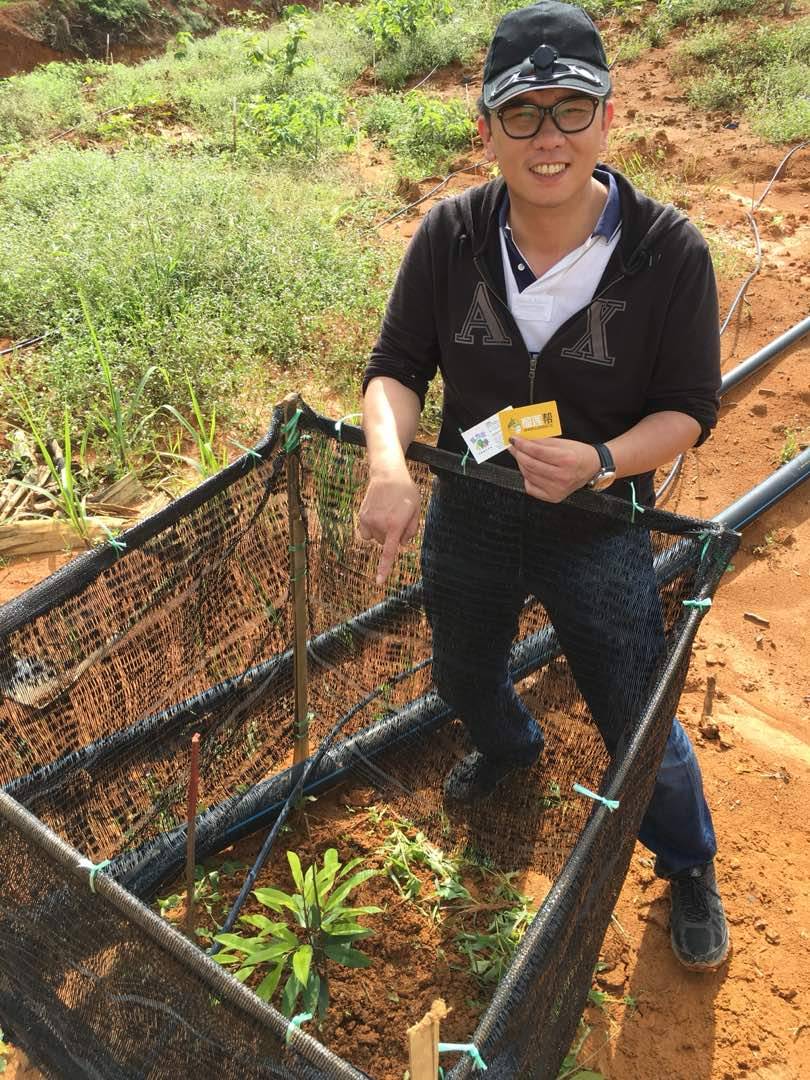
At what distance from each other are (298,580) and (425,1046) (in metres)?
1.29

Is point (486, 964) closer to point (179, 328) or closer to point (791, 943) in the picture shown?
point (791, 943)

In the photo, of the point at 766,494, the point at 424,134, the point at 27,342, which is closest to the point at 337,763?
the point at 766,494

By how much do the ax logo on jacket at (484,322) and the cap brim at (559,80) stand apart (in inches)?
12.3

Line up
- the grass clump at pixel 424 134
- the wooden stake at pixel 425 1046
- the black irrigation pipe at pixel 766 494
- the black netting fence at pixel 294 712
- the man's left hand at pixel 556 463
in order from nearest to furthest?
the wooden stake at pixel 425 1046 → the black netting fence at pixel 294 712 → the man's left hand at pixel 556 463 → the black irrigation pipe at pixel 766 494 → the grass clump at pixel 424 134

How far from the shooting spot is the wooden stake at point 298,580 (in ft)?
6.24

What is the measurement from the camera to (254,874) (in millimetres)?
1919

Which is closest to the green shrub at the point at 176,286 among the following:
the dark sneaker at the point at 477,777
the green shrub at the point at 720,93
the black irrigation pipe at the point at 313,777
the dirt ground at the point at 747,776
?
the dirt ground at the point at 747,776

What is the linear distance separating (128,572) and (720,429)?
2.84 metres

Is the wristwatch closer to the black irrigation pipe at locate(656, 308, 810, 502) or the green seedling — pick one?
the green seedling

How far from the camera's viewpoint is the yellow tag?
4.76ft

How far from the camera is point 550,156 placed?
135 centimetres

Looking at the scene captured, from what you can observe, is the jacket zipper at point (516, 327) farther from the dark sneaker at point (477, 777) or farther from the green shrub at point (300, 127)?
the green shrub at point (300, 127)

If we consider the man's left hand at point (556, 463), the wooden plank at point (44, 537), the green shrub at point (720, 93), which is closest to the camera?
the man's left hand at point (556, 463)

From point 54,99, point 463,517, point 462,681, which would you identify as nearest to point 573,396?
point 463,517
